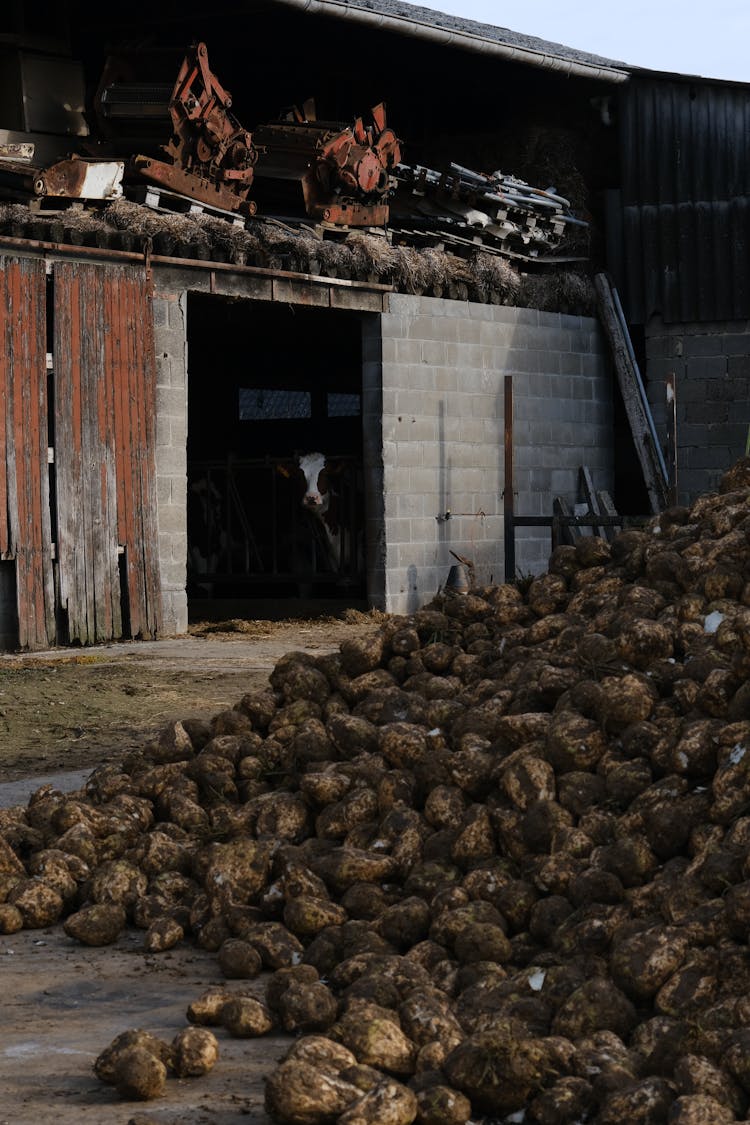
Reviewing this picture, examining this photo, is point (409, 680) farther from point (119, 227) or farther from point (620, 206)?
point (620, 206)

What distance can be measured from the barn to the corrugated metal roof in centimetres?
9

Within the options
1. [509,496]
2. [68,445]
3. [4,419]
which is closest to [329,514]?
[509,496]

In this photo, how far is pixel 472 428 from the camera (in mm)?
17562

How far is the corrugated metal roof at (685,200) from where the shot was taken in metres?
18.5

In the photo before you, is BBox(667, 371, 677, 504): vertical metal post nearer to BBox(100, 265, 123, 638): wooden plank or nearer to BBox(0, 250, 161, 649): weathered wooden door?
BBox(0, 250, 161, 649): weathered wooden door

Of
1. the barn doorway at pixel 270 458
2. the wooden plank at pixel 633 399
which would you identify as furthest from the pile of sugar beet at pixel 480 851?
the wooden plank at pixel 633 399

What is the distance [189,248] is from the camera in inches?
578

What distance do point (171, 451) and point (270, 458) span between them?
148 inches

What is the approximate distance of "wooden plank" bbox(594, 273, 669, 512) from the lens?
735 inches

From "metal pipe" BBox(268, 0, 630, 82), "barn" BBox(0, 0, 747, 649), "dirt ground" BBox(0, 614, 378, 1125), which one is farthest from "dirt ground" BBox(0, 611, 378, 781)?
"metal pipe" BBox(268, 0, 630, 82)

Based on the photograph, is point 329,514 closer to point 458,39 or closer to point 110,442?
point 110,442

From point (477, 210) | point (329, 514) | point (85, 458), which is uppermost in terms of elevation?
point (477, 210)

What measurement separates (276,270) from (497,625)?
8663mm

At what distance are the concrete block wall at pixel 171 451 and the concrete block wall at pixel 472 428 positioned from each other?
2.61 m
